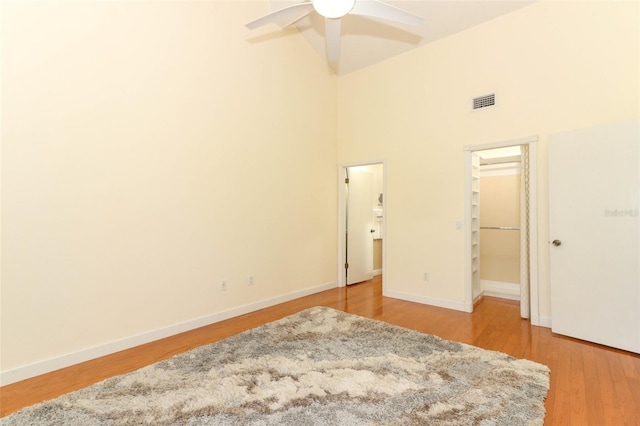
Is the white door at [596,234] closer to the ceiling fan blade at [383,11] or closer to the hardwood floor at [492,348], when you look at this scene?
the hardwood floor at [492,348]

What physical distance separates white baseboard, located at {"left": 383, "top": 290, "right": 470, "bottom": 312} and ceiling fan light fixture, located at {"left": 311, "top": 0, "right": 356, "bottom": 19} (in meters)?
3.67

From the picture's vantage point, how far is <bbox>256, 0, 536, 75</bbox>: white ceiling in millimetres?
3623

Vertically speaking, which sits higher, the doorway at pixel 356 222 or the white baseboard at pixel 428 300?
the doorway at pixel 356 222

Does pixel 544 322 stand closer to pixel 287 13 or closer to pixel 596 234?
pixel 596 234

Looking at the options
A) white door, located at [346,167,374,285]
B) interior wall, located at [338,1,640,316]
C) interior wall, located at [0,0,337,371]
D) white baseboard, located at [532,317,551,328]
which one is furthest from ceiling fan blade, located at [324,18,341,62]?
white baseboard, located at [532,317,551,328]

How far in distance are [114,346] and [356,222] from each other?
3931 millimetres

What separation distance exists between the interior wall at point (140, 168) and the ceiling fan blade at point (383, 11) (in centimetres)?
177

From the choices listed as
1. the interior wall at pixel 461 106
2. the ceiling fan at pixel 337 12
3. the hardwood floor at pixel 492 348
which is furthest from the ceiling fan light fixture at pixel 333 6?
the hardwood floor at pixel 492 348

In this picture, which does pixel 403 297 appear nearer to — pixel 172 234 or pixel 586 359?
pixel 586 359

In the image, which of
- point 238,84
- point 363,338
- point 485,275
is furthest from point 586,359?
point 238,84

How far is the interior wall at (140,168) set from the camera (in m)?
2.34

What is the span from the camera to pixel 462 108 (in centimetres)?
400

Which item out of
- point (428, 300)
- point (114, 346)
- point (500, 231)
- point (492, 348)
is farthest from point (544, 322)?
point (114, 346)

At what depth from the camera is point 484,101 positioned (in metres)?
3.83
